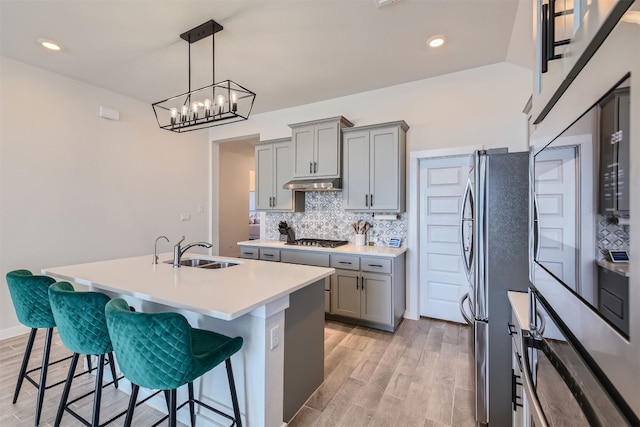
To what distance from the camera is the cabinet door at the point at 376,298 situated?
10.8ft

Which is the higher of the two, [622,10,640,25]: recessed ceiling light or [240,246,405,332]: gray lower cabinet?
[622,10,640,25]: recessed ceiling light

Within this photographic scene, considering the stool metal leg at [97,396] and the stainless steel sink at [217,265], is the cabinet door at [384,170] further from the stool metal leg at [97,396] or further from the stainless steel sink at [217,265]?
the stool metal leg at [97,396]

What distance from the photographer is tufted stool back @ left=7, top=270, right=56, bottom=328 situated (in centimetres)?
190

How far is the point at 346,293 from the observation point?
3510 mm

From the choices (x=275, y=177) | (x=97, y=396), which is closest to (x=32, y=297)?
(x=97, y=396)

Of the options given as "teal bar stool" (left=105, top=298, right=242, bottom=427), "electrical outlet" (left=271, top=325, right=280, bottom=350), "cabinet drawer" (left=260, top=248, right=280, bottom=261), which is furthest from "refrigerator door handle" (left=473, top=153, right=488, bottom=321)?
"cabinet drawer" (left=260, top=248, right=280, bottom=261)

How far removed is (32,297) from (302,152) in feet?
10.1

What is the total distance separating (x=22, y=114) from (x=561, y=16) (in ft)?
15.5

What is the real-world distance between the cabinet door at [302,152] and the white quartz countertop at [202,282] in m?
1.87

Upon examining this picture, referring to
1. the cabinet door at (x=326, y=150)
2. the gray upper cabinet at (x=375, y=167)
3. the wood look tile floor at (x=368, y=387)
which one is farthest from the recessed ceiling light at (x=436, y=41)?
the wood look tile floor at (x=368, y=387)

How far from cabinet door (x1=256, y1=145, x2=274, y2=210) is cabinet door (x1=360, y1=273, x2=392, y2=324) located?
6.62ft

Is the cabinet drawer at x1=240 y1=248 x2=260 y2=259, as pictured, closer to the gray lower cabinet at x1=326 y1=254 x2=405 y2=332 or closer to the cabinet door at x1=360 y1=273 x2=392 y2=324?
the gray lower cabinet at x1=326 y1=254 x2=405 y2=332

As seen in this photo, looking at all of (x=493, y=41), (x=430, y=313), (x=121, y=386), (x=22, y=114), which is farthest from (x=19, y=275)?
(x=493, y=41)

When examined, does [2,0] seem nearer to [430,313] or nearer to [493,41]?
[493,41]
